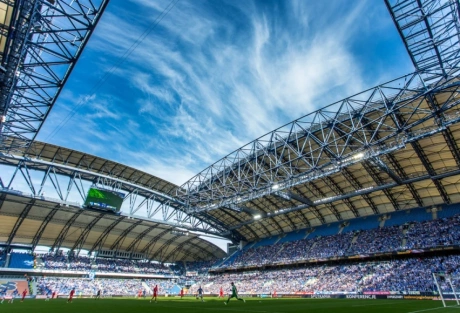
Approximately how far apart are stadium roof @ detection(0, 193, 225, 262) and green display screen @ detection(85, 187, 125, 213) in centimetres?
410

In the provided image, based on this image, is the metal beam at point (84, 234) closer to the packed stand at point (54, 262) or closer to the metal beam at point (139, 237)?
the packed stand at point (54, 262)

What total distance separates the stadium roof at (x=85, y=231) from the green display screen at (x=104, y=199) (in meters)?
4.10

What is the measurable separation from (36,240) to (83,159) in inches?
756

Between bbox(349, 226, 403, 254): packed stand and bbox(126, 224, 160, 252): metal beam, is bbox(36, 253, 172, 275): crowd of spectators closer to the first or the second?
bbox(126, 224, 160, 252): metal beam

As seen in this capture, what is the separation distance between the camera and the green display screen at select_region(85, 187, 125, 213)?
40.6 m

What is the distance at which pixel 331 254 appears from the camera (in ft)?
140

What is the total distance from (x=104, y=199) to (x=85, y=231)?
1355cm

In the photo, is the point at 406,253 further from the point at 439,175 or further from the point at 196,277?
the point at 196,277

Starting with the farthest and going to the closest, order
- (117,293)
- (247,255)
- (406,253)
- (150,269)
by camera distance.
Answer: (150,269)
(247,255)
(117,293)
(406,253)

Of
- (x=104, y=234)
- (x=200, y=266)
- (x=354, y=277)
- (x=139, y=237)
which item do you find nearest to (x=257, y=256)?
(x=200, y=266)

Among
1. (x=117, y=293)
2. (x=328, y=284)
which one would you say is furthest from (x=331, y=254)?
(x=117, y=293)

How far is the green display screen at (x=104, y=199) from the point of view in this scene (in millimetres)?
40562

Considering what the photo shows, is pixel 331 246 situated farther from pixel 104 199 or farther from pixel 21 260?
pixel 21 260

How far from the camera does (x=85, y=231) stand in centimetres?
5041
